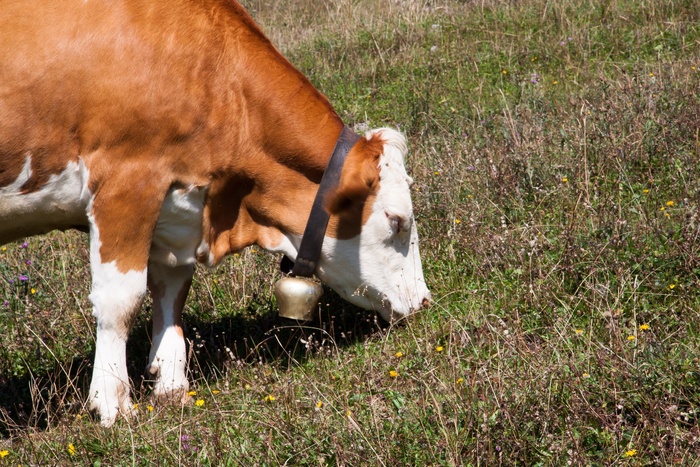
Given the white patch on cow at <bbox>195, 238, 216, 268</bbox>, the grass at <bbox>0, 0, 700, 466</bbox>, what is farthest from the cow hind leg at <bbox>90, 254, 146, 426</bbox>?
the white patch on cow at <bbox>195, 238, 216, 268</bbox>

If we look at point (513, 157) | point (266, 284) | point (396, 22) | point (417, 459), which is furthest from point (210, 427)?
point (396, 22)

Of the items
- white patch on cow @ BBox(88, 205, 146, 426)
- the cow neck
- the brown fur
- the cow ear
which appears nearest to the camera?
the brown fur

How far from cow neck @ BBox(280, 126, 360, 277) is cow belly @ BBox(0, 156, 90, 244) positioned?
1163 mm

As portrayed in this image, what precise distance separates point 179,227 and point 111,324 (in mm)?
617

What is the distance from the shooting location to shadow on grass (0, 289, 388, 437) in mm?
5055

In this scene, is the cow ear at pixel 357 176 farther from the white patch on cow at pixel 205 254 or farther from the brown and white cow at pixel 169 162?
the white patch on cow at pixel 205 254

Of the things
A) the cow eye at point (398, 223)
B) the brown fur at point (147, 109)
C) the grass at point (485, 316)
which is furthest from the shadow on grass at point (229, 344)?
the brown fur at point (147, 109)

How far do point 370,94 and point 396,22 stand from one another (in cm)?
205

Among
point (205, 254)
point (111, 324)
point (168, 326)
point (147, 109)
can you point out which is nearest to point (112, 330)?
point (111, 324)

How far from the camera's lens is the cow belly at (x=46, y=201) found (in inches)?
173

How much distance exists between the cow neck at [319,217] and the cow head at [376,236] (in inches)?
2.0

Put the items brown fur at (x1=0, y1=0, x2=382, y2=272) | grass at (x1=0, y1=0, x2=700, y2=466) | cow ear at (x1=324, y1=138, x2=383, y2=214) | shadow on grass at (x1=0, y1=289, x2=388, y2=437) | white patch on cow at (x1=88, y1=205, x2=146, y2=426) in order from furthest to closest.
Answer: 1. shadow on grass at (x1=0, y1=289, x2=388, y2=437)
2. cow ear at (x1=324, y1=138, x2=383, y2=214)
3. white patch on cow at (x1=88, y1=205, x2=146, y2=426)
4. brown fur at (x1=0, y1=0, x2=382, y2=272)
5. grass at (x1=0, y1=0, x2=700, y2=466)

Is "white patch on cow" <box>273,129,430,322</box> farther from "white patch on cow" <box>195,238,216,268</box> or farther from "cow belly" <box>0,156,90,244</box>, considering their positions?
"cow belly" <box>0,156,90,244</box>

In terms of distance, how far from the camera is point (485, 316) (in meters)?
4.34
